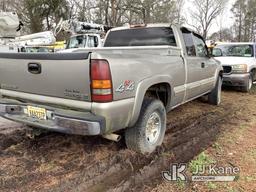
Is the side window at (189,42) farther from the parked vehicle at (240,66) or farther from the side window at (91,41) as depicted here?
the side window at (91,41)

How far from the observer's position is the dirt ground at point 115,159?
3529 mm

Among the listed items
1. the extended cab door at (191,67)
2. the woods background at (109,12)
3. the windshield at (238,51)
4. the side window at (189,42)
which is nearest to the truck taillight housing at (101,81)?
the extended cab door at (191,67)

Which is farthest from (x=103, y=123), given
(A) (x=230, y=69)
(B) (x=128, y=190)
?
(A) (x=230, y=69)

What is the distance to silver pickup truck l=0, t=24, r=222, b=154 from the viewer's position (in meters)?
3.39

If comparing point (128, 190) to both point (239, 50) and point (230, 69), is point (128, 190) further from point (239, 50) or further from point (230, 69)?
point (239, 50)

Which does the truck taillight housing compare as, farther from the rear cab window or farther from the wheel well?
the rear cab window

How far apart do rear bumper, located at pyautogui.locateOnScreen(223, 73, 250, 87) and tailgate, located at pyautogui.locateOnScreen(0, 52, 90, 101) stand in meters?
7.35

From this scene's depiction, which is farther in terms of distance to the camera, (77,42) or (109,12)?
(109,12)

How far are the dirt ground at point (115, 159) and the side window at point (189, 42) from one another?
142 cm

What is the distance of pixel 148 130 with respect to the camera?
4477 mm

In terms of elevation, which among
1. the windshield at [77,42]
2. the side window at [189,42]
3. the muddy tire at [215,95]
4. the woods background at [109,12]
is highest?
the woods background at [109,12]

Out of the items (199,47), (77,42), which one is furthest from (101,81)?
(77,42)

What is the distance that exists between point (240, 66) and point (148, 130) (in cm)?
623

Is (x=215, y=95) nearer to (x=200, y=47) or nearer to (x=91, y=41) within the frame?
(x=200, y=47)
